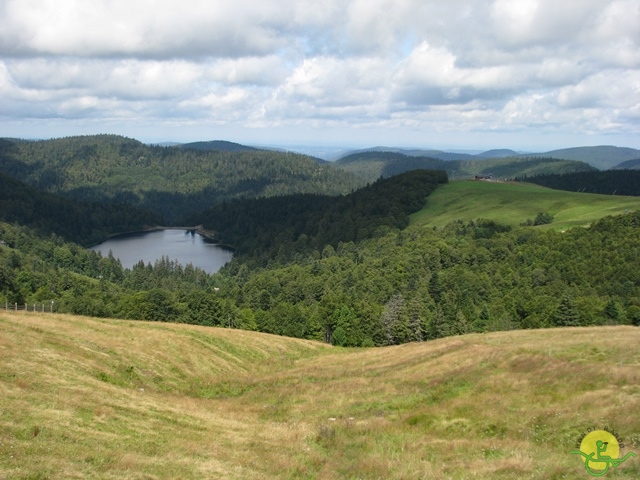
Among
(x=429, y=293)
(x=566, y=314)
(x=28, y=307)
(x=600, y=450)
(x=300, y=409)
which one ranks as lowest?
(x=429, y=293)

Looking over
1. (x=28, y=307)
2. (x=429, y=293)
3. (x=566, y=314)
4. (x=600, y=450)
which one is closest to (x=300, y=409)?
(x=600, y=450)

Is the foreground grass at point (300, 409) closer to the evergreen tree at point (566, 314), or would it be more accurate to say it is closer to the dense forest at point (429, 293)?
the evergreen tree at point (566, 314)

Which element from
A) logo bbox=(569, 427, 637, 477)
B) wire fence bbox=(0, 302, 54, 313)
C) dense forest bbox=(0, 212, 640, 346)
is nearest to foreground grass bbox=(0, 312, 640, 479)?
logo bbox=(569, 427, 637, 477)

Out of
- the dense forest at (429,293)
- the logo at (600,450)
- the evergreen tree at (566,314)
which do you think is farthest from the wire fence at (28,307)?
the evergreen tree at (566,314)

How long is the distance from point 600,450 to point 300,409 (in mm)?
18791

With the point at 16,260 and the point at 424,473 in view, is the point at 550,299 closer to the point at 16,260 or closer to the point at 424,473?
the point at 424,473

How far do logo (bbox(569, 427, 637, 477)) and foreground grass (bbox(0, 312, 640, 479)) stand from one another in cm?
43

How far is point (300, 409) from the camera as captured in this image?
34000 mm

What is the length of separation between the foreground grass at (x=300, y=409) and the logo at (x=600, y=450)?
1.42 ft

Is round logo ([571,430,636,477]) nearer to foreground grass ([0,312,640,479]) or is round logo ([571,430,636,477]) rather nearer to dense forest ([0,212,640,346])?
foreground grass ([0,312,640,479])

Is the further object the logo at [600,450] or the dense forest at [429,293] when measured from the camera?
the dense forest at [429,293]

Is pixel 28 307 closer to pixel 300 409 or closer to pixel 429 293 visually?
pixel 300 409

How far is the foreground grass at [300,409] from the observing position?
68.0ft

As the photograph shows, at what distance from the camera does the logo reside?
18547mm
